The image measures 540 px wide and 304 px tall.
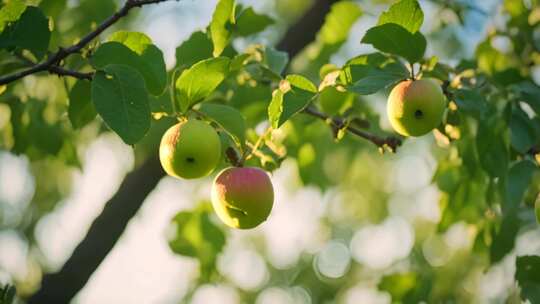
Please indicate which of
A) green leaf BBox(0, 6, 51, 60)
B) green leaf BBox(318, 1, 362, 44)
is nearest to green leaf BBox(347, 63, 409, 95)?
green leaf BBox(318, 1, 362, 44)

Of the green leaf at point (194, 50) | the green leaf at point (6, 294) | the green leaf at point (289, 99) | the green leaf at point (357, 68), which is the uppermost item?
the green leaf at point (289, 99)

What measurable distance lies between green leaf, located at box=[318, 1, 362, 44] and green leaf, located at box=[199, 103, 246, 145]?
0.79 metres

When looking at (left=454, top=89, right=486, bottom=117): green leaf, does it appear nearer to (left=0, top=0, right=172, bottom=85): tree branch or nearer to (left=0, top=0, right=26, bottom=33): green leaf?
(left=0, top=0, right=172, bottom=85): tree branch

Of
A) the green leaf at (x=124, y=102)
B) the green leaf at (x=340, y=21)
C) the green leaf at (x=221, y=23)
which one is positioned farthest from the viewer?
the green leaf at (x=340, y=21)

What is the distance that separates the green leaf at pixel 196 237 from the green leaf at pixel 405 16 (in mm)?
1166

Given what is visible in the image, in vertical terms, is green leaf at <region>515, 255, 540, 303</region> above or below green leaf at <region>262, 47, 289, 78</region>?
below

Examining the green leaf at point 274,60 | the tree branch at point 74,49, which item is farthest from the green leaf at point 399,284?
the tree branch at point 74,49

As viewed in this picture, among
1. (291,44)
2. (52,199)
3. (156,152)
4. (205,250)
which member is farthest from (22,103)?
(52,199)

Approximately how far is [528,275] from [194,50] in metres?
1.11

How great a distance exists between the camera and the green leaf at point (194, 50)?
174cm

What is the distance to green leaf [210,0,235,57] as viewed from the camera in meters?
1.58

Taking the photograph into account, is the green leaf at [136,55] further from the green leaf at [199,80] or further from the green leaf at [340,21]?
the green leaf at [340,21]

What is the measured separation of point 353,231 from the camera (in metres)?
8.86

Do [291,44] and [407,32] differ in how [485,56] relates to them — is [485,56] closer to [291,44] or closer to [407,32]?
[407,32]
